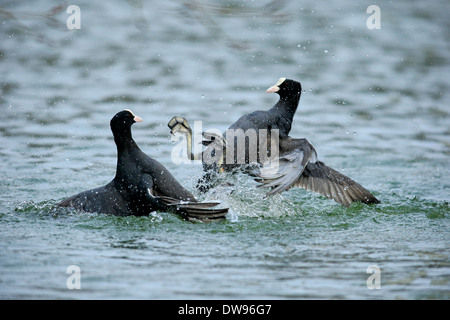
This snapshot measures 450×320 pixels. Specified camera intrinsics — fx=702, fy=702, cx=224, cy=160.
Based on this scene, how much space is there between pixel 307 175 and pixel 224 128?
83.8 inches

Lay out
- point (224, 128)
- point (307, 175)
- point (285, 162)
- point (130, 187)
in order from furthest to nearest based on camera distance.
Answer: point (224, 128) < point (307, 175) < point (285, 162) < point (130, 187)

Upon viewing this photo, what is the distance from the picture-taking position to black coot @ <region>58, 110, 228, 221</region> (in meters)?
5.45

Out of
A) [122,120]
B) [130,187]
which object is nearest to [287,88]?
[122,120]

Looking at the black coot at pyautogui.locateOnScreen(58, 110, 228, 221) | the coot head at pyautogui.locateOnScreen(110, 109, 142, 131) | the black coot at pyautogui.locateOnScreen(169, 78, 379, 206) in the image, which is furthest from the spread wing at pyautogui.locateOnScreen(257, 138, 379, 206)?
the coot head at pyautogui.locateOnScreen(110, 109, 142, 131)

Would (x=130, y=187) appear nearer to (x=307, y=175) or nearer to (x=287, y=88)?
(x=307, y=175)

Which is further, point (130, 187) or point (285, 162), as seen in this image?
point (285, 162)

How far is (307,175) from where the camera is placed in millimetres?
6250

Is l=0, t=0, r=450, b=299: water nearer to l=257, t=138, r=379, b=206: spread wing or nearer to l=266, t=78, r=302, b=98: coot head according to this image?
l=257, t=138, r=379, b=206: spread wing

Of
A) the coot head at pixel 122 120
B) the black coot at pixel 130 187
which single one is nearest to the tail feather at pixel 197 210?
the black coot at pixel 130 187

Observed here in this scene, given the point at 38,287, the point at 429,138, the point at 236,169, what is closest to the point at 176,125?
the point at 236,169

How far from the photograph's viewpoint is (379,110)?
9312mm

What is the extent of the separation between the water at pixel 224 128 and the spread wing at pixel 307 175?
165 millimetres

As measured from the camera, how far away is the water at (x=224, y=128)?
4352 mm

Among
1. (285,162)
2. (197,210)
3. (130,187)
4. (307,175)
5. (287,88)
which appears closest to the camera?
(197,210)
